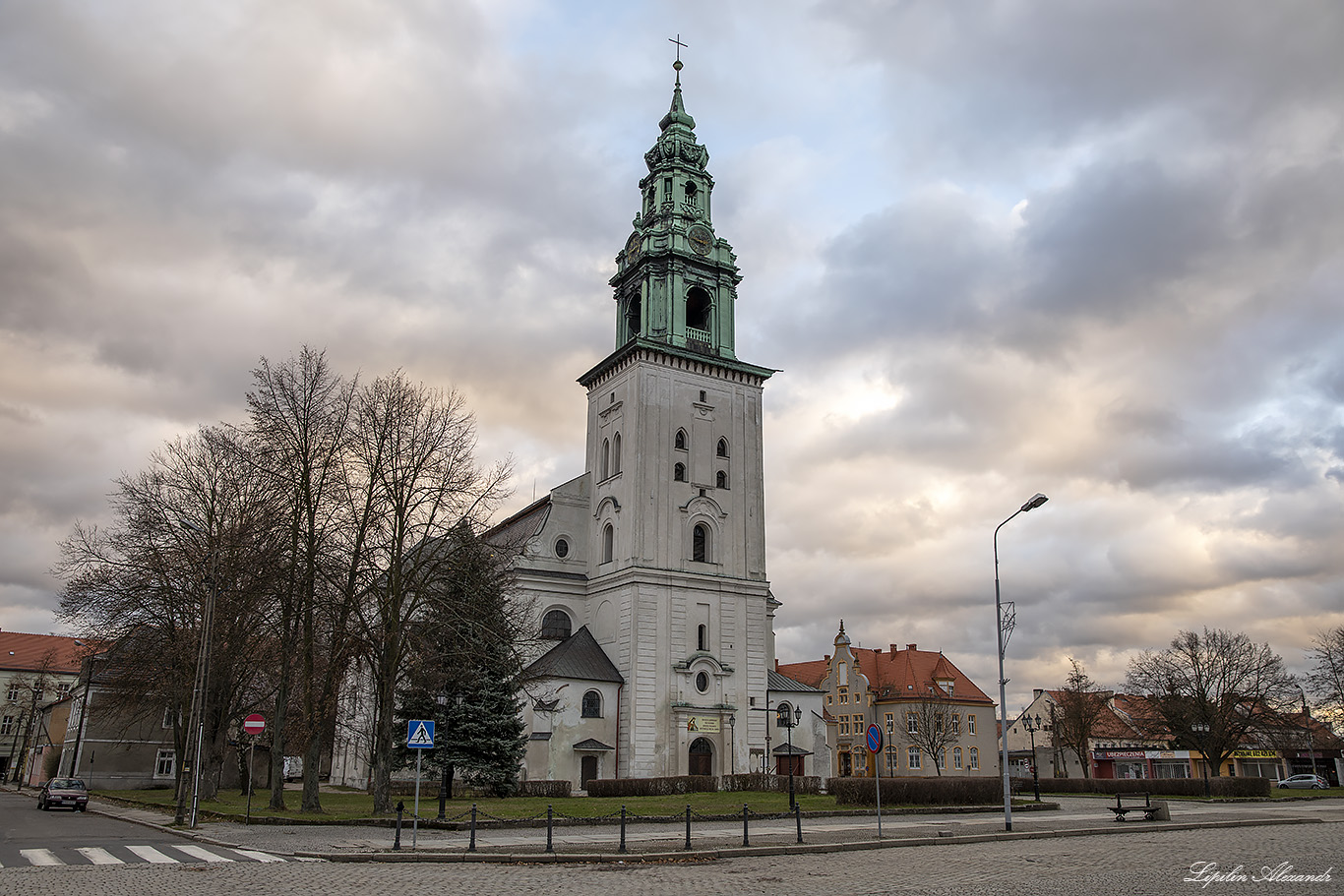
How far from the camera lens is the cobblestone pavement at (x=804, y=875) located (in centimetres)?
1365

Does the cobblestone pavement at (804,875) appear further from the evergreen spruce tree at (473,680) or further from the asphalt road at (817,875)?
the evergreen spruce tree at (473,680)

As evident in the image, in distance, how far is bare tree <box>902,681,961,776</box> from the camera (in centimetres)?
6919

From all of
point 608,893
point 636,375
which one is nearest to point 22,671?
point 636,375

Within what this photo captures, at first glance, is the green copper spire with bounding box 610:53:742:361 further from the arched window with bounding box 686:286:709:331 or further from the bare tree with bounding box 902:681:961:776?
the bare tree with bounding box 902:681:961:776

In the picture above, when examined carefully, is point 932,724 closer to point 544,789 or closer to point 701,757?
point 701,757

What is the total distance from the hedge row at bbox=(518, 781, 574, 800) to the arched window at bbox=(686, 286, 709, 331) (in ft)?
86.4

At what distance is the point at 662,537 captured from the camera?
48594 mm

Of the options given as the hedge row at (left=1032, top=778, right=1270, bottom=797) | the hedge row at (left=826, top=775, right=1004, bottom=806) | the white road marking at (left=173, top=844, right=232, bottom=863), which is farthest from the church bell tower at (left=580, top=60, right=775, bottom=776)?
the white road marking at (left=173, top=844, right=232, bottom=863)

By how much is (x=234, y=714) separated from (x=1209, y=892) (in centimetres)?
3528

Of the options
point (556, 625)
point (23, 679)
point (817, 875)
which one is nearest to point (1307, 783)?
point (556, 625)

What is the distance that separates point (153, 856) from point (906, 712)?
64.8 meters

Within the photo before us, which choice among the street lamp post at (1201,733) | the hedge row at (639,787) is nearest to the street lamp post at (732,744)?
the hedge row at (639,787)

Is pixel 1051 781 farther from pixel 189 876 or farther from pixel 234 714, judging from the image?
pixel 189 876

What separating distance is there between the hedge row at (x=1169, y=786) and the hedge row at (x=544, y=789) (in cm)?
2116
